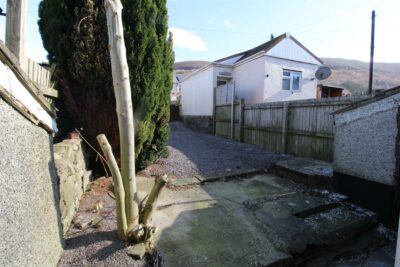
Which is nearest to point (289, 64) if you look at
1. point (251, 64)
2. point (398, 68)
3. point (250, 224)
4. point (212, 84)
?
point (251, 64)

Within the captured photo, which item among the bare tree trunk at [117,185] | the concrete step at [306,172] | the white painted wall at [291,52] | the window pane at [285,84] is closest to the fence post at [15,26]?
the bare tree trunk at [117,185]

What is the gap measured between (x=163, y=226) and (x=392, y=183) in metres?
3.14

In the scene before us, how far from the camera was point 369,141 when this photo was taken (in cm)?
346

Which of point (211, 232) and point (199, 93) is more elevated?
point (199, 93)

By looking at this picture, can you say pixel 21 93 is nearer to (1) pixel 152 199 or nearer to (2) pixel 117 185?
(2) pixel 117 185

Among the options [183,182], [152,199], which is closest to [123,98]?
[152,199]

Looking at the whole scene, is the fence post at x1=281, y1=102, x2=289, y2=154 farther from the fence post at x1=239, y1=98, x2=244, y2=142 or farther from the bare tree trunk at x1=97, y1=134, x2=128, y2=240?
the bare tree trunk at x1=97, y1=134, x2=128, y2=240

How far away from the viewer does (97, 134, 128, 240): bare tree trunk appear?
7.18 ft

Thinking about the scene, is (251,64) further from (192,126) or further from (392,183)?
(392,183)

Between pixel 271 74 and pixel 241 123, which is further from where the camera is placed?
pixel 271 74

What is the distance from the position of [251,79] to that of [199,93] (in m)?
3.78

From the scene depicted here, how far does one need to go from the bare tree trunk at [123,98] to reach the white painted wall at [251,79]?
33.6 ft

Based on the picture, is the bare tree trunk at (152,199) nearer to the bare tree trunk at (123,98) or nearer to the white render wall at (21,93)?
→ the bare tree trunk at (123,98)

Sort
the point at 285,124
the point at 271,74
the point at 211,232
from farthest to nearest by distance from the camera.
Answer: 1. the point at 271,74
2. the point at 285,124
3. the point at 211,232
